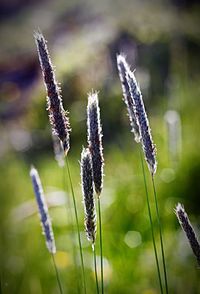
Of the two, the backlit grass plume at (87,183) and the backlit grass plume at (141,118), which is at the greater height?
the backlit grass plume at (141,118)

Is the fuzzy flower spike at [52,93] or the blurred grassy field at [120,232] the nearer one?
the fuzzy flower spike at [52,93]

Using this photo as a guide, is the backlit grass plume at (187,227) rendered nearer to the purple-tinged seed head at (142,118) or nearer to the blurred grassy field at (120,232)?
the purple-tinged seed head at (142,118)

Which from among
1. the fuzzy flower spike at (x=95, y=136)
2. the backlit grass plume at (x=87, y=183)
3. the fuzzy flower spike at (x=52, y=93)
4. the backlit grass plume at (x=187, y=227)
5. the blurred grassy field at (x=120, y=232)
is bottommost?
the backlit grass plume at (x=187, y=227)

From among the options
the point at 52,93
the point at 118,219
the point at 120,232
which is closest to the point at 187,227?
the point at 52,93

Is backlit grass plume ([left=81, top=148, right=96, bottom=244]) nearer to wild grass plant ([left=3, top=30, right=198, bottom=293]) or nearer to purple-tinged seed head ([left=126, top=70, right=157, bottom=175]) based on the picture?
wild grass plant ([left=3, top=30, right=198, bottom=293])

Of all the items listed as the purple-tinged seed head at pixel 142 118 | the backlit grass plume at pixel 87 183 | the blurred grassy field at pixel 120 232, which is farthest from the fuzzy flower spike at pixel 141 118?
the blurred grassy field at pixel 120 232

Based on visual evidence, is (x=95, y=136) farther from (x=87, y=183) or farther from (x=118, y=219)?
(x=118, y=219)
